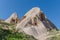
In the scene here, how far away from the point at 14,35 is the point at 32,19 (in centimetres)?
981

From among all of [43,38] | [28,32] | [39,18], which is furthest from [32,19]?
[43,38]

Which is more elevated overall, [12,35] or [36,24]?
[36,24]

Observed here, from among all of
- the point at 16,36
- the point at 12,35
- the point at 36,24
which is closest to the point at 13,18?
the point at 36,24

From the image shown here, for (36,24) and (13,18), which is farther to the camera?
(13,18)

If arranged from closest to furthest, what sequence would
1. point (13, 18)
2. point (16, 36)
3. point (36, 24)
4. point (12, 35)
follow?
point (16, 36)
point (12, 35)
point (36, 24)
point (13, 18)

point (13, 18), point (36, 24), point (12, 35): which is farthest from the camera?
point (13, 18)

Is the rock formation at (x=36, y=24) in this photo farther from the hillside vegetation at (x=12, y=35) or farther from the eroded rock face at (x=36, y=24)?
the hillside vegetation at (x=12, y=35)

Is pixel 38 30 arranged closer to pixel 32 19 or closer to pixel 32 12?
pixel 32 19

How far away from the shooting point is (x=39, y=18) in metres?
52.3

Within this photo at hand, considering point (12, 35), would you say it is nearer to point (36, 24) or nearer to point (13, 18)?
point (36, 24)

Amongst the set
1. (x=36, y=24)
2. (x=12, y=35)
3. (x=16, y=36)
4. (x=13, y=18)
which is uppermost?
(x=13, y=18)

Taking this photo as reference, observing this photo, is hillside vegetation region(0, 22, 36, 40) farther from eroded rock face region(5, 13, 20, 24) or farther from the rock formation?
eroded rock face region(5, 13, 20, 24)

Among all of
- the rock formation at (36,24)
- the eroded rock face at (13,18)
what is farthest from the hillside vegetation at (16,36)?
the eroded rock face at (13,18)

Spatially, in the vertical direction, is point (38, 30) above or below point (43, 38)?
above
